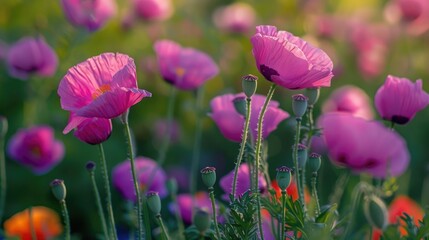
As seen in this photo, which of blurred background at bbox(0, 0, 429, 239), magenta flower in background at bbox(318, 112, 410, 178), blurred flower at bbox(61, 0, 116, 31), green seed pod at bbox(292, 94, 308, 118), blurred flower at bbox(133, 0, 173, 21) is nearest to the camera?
green seed pod at bbox(292, 94, 308, 118)

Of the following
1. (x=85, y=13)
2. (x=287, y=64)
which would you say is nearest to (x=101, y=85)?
(x=287, y=64)

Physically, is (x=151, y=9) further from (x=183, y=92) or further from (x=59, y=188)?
(x=59, y=188)

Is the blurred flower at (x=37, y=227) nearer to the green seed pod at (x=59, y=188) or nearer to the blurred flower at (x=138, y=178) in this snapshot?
the blurred flower at (x=138, y=178)

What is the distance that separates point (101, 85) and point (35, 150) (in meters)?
0.86

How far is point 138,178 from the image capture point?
6.59 feet

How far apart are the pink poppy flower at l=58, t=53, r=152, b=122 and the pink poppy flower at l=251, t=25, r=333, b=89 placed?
0.68 feet

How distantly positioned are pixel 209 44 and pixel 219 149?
30.6 inches

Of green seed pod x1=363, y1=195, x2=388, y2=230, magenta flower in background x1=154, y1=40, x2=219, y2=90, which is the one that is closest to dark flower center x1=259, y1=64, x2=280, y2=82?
green seed pod x1=363, y1=195, x2=388, y2=230

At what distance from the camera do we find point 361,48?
415 cm

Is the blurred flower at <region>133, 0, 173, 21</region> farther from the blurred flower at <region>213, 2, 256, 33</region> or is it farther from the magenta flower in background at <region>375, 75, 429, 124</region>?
the magenta flower in background at <region>375, 75, 429, 124</region>

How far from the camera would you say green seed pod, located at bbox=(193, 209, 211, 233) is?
53.2 inches

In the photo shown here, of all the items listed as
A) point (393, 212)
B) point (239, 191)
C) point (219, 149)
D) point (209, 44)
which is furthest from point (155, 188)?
point (209, 44)

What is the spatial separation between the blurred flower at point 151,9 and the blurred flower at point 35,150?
126 cm

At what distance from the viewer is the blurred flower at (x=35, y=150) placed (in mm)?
2166
